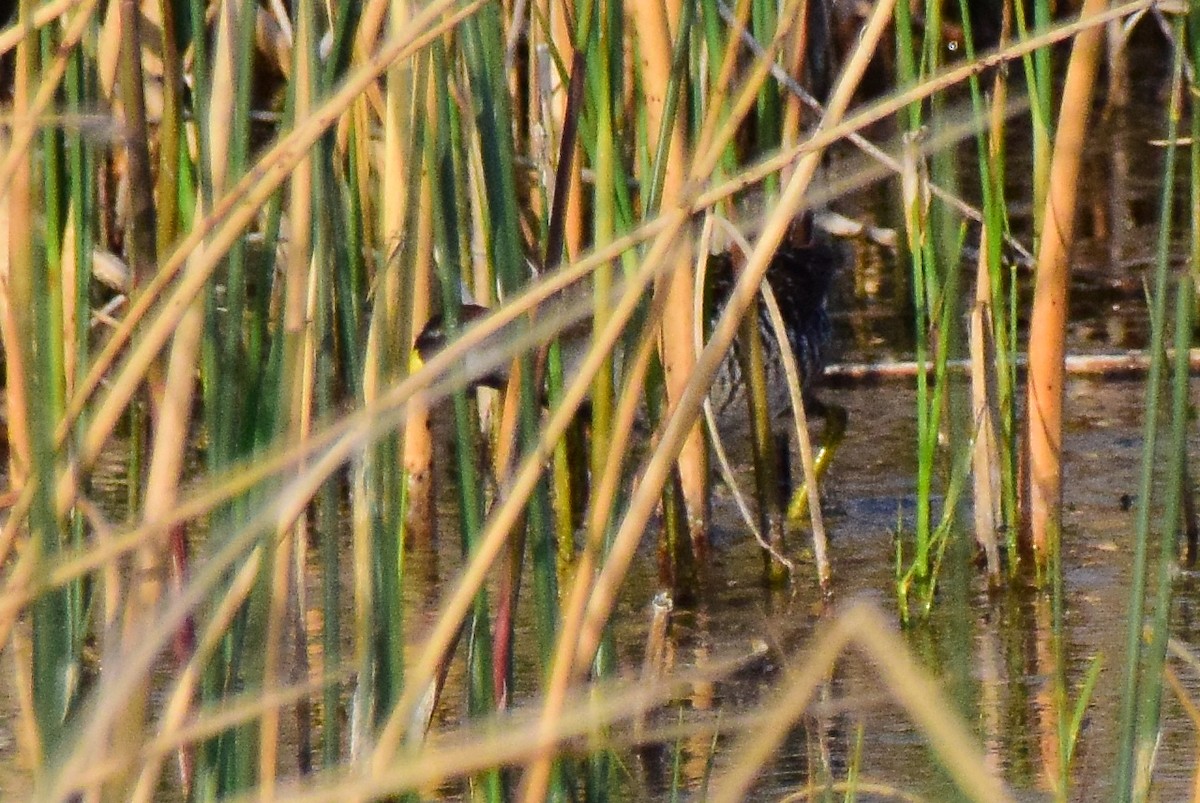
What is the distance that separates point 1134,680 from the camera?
1.43m

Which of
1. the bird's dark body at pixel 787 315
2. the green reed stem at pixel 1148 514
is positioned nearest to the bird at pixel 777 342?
the bird's dark body at pixel 787 315

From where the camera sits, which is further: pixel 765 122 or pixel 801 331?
pixel 801 331

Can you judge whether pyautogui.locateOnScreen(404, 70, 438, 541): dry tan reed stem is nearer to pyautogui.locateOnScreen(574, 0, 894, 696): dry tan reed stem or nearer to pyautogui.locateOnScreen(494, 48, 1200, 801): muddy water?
pyautogui.locateOnScreen(494, 48, 1200, 801): muddy water

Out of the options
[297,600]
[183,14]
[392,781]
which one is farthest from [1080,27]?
[183,14]

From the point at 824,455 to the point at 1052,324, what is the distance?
0.96 m

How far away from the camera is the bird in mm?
3668

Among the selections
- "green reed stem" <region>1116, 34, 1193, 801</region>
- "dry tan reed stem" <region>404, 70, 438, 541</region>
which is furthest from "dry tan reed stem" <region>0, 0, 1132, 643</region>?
"dry tan reed stem" <region>404, 70, 438, 541</region>

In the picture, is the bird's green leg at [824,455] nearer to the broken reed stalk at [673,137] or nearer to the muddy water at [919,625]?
the muddy water at [919,625]

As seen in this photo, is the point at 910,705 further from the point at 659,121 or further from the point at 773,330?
the point at 773,330

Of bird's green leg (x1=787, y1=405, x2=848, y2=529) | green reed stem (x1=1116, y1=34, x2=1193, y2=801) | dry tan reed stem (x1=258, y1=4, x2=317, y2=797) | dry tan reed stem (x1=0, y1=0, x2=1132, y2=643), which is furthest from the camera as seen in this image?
bird's green leg (x1=787, y1=405, x2=848, y2=529)

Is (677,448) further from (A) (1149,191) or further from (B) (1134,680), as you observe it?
(A) (1149,191)

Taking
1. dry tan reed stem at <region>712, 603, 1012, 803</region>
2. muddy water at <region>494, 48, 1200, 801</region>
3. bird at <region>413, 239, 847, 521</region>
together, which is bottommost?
muddy water at <region>494, 48, 1200, 801</region>

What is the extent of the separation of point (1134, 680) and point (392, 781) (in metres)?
0.58

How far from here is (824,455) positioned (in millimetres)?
4004
